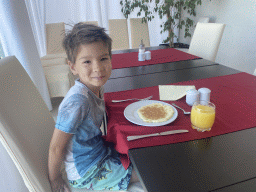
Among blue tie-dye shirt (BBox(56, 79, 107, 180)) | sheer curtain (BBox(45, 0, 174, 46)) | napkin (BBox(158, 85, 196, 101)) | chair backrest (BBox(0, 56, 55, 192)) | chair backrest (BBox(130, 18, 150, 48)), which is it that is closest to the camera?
chair backrest (BBox(0, 56, 55, 192))

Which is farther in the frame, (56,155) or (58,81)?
(58,81)

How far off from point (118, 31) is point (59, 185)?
2.63 meters

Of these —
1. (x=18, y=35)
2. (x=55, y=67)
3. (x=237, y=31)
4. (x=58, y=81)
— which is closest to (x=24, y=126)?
(x=18, y=35)

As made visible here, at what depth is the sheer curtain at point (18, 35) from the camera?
1824mm

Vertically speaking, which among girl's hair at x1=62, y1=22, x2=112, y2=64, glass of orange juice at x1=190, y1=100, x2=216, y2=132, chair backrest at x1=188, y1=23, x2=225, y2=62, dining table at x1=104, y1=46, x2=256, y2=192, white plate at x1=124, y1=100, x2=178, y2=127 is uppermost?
girl's hair at x1=62, y1=22, x2=112, y2=64

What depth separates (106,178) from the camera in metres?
0.76

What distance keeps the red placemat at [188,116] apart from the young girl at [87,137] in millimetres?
79

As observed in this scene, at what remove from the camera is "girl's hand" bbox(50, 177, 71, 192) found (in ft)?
2.47

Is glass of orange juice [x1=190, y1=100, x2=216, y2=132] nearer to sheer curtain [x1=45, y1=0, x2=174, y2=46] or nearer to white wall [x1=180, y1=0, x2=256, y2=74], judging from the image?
white wall [x1=180, y1=0, x2=256, y2=74]

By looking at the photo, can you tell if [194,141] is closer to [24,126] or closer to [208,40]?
[24,126]

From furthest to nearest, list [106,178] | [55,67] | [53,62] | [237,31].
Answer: [237,31] < [53,62] < [55,67] < [106,178]

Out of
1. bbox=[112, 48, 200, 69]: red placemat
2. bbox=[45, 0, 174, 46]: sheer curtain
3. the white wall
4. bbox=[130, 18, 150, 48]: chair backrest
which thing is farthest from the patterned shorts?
bbox=[45, 0, 174, 46]: sheer curtain

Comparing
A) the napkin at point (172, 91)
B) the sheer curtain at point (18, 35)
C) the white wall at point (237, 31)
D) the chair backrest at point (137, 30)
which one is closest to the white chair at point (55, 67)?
the sheer curtain at point (18, 35)

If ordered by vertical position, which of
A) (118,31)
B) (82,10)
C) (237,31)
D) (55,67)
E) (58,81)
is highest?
(82,10)
